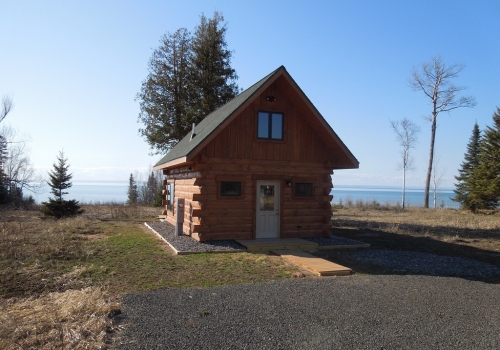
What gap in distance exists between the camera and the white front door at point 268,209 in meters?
14.0

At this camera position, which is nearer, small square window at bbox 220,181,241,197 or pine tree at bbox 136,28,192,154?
small square window at bbox 220,181,241,197

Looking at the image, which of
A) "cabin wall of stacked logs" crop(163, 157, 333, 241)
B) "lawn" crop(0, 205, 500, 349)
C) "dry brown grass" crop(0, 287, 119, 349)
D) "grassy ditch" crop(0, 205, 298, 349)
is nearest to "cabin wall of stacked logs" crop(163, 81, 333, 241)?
"cabin wall of stacked logs" crop(163, 157, 333, 241)

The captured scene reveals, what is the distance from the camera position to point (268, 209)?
46.6 feet

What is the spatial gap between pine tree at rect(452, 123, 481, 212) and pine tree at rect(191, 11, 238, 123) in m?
21.5

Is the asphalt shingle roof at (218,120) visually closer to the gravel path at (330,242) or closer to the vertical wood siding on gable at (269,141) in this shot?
the vertical wood siding on gable at (269,141)

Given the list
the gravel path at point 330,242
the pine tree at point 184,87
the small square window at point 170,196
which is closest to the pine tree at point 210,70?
the pine tree at point 184,87

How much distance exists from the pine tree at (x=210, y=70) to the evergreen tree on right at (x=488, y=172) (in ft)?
68.5

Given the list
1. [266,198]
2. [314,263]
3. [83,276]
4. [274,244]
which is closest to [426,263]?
[314,263]

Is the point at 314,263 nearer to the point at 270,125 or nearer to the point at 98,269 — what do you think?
the point at 98,269

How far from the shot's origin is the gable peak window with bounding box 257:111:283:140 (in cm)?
1403

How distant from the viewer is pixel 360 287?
7.89 meters

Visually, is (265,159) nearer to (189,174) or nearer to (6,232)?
(189,174)

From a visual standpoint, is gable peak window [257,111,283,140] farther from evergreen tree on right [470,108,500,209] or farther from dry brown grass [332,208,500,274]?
evergreen tree on right [470,108,500,209]

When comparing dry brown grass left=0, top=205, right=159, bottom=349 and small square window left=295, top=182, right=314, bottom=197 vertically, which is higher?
small square window left=295, top=182, right=314, bottom=197
